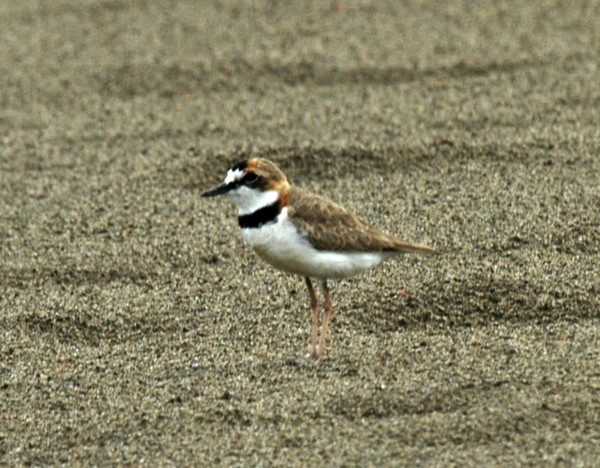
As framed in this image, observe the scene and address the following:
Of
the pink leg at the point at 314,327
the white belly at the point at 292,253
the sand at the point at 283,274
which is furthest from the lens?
the pink leg at the point at 314,327

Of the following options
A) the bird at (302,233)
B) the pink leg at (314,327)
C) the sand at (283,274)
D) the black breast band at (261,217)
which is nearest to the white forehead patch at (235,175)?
the bird at (302,233)

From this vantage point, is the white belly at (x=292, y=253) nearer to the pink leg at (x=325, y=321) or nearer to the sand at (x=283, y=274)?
the pink leg at (x=325, y=321)

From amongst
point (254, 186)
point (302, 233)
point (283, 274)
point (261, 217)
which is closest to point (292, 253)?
point (302, 233)

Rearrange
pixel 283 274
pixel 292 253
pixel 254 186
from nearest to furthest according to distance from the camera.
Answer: pixel 292 253 → pixel 254 186 → pixel 283 274

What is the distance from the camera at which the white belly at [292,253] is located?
4.26m

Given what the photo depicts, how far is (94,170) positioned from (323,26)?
2.38 metres

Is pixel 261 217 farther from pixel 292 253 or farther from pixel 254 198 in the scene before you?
pixel 292 253

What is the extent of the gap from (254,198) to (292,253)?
26cm

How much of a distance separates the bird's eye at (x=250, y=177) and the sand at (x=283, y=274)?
2.10 ft

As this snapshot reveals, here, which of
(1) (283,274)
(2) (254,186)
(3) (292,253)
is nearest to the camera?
(3) (292,253)

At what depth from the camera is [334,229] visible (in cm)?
436

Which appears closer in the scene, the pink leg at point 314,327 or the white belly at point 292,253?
the white belly at point 292,253

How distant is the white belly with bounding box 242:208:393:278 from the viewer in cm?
426

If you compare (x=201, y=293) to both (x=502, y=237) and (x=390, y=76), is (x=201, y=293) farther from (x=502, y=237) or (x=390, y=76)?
(x=390, y=76)
